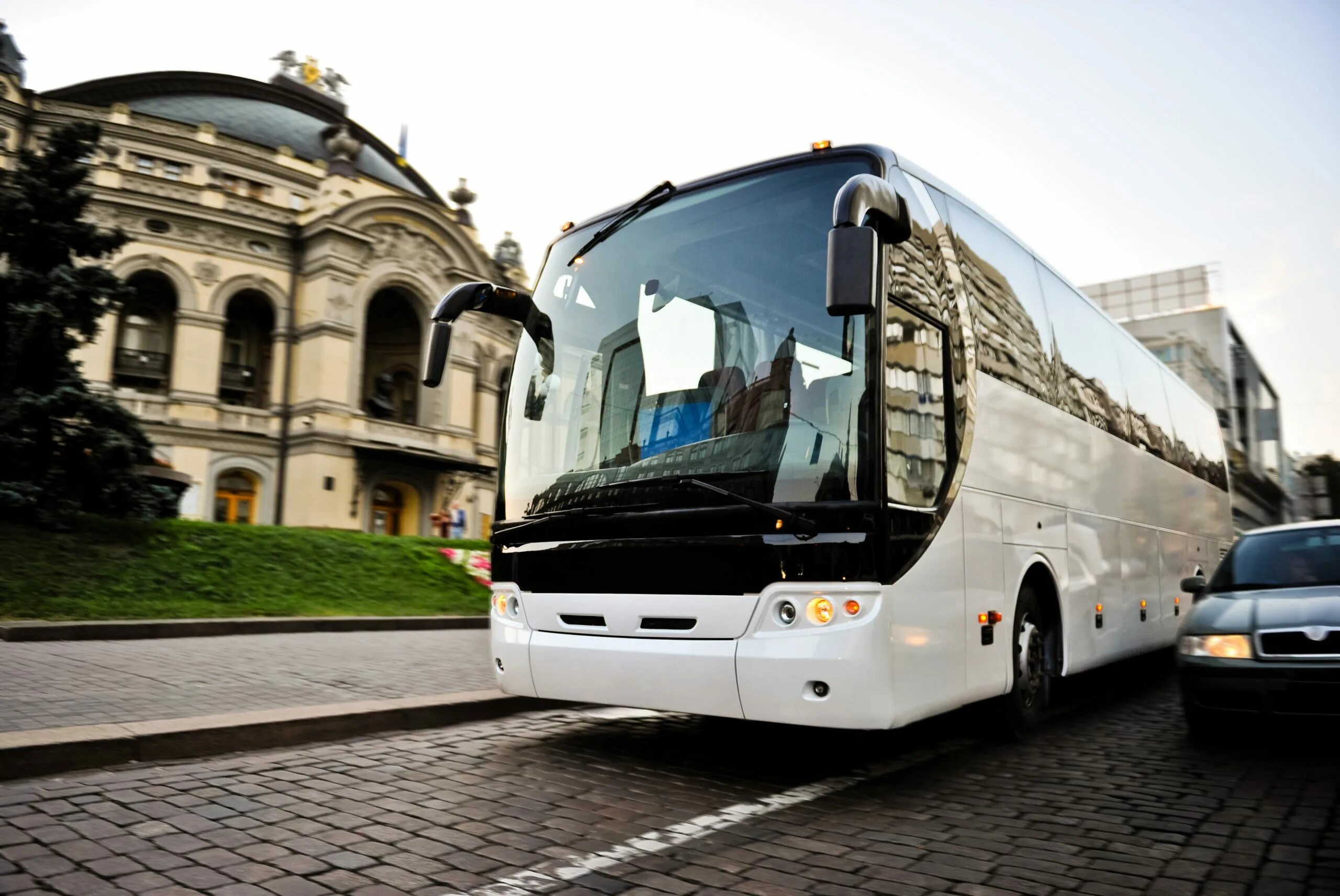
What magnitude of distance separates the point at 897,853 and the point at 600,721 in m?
3.57

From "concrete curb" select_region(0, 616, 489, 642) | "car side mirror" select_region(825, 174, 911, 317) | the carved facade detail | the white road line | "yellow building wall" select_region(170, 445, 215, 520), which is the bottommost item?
the white road line

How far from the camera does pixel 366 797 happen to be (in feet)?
15.7

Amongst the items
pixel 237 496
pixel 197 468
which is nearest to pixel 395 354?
pixel 237 496

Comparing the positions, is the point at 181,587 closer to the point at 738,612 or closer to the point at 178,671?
the point at 178,671

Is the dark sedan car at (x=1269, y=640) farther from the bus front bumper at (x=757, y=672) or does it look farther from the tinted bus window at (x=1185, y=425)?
the tinted bus window at (x=1185, y=425)

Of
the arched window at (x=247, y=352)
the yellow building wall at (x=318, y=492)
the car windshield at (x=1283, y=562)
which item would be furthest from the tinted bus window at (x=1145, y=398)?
the arched window at (x=247, y=352)

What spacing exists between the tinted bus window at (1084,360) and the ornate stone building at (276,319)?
2535 centimetres

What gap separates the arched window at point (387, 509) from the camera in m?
37.8

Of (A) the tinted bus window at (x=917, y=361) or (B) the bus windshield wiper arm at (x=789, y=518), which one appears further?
(A) the tinted bus window at (x=917, y=361)

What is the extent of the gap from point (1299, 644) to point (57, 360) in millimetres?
16567

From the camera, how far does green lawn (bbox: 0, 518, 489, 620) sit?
12.2 m

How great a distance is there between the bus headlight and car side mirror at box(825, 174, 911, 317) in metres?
1.36

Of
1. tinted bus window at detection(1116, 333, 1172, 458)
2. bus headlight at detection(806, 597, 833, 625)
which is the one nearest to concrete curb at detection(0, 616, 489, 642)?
bus headlight at detection(806, 597, 833, 625)

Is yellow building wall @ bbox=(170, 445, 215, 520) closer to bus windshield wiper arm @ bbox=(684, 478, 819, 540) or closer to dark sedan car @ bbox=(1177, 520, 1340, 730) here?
bus windshield wiper arm @ bbox=(684, 478, 819, 540)
